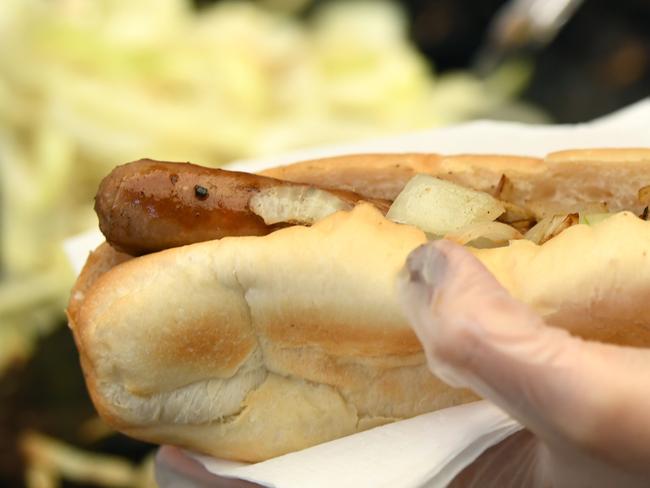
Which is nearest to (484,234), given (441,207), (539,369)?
(441,207)

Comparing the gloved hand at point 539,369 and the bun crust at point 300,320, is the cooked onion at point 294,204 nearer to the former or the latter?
the bun crust at point 300,320

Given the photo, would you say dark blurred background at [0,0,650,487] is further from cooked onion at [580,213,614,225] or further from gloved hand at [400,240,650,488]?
gloved hand at [400,240,650,488]

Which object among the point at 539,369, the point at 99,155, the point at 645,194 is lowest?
the point at 99,155

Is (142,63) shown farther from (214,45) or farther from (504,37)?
(504,37)

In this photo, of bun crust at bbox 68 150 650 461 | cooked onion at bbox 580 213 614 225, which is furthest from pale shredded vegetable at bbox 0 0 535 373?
cooked onion at bbox 580 213 614 225

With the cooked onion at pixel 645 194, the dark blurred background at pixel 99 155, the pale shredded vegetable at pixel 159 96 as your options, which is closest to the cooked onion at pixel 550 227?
the cooked onion at pixel 645 194

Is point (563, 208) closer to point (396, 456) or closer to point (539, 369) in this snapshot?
point (396, 456)
